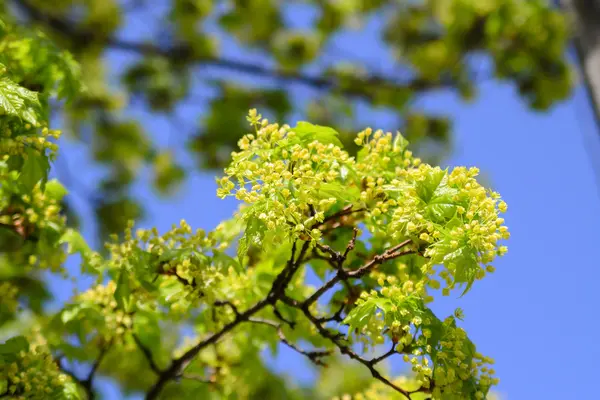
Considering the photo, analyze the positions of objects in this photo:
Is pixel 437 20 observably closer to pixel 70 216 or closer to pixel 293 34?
pixel 293 34

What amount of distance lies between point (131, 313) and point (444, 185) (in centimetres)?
130

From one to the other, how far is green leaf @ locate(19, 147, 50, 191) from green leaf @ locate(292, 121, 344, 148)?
2.44 ft

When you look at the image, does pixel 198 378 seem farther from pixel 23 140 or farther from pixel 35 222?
pixel 23 140

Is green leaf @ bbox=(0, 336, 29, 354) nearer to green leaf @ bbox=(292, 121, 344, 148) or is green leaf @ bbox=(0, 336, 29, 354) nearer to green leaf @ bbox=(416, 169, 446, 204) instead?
green leaf @ bbox=(292, 121, 344, 148)

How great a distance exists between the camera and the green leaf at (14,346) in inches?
75.3

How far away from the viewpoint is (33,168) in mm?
1880

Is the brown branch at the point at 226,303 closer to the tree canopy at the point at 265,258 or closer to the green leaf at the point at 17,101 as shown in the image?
the tree canopy at the point at 265,258

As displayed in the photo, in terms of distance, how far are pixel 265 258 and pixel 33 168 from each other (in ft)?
2.89

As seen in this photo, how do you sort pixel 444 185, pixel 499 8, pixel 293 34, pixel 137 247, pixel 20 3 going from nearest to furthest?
1. pixel 444 185
2. pixel 137 247
3. pixel 499 8
4. pixel 20 3
5. pixel 293 34

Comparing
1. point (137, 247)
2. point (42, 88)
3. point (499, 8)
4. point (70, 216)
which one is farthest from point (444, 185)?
point (70, 216)

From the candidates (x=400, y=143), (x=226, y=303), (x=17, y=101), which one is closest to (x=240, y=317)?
(x=226, y=303)

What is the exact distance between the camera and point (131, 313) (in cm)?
237

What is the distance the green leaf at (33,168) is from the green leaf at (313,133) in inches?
29.3

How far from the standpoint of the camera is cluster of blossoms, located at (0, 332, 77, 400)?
186 centimetres
